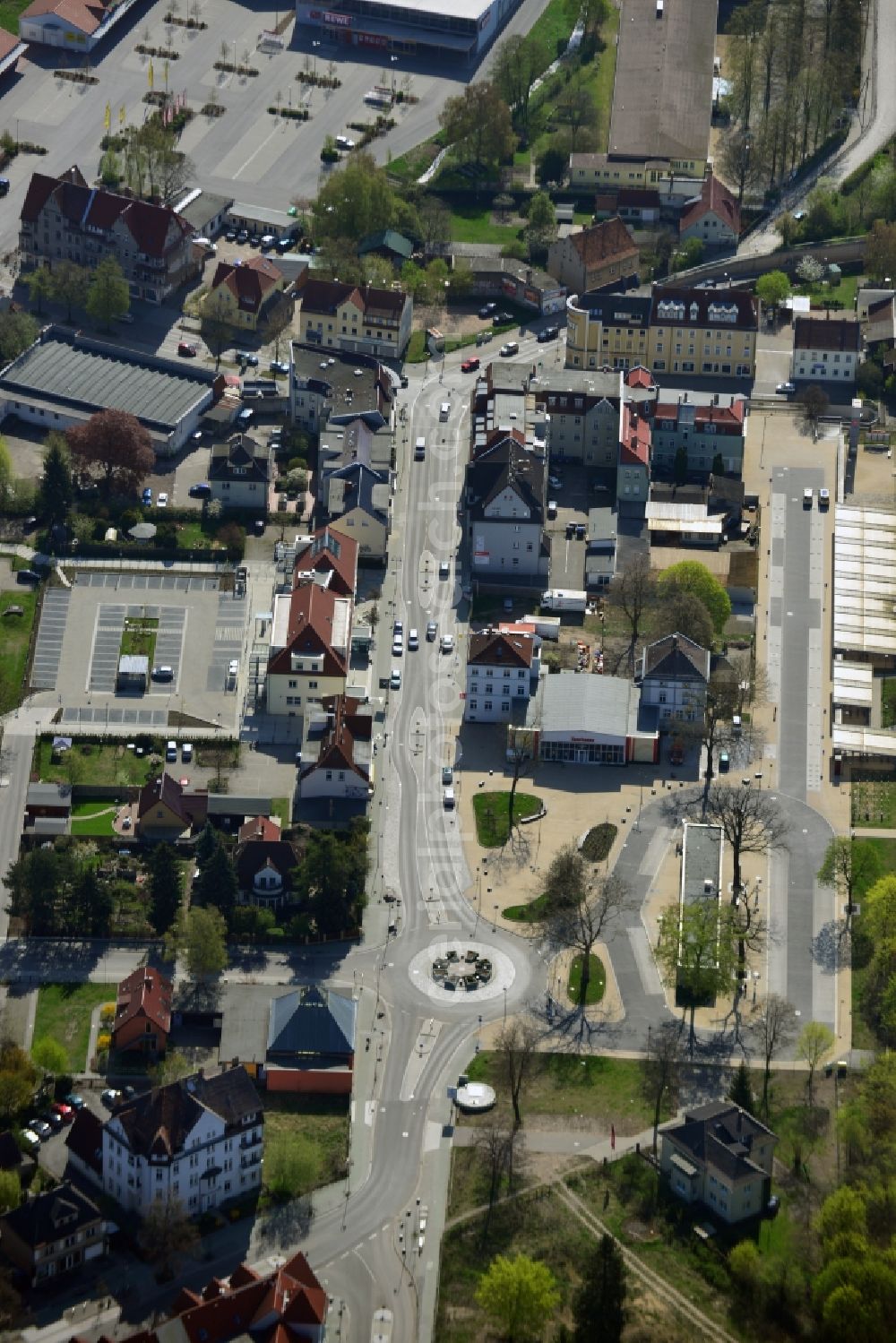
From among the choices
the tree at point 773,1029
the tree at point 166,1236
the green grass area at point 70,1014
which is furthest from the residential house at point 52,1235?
the tree at point 773,1029

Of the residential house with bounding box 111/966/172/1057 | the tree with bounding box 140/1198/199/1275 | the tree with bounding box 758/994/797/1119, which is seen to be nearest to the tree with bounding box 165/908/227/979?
the residential house with bounding box 111/966/172/1057

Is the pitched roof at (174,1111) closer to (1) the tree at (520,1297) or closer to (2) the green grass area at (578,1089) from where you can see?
(2) the green grass area at (578,1089)

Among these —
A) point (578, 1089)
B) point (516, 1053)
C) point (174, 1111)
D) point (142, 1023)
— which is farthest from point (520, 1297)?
point (142, 1023)

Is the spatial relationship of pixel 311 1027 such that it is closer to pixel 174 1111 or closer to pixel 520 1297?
pixel 174 1111

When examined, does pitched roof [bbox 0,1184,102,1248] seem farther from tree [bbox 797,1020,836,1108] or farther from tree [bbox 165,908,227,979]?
tree [bbox 797,1020,836,1108]

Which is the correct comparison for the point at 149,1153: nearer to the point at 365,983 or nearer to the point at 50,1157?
the point at 50,1157

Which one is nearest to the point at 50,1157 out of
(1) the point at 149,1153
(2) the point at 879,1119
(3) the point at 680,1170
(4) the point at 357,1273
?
(1) the point at 149,1153
